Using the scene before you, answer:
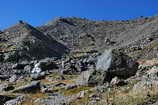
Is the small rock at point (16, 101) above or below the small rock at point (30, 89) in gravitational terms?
below

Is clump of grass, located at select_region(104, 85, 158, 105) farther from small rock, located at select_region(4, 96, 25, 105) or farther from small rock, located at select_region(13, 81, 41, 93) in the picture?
small rock, located at select_region(13, 81, 41, 93)

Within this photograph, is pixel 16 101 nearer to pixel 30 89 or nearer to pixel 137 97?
pixel 30 89

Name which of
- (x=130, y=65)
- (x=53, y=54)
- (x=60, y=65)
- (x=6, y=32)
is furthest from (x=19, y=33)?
(x=130, y=65)

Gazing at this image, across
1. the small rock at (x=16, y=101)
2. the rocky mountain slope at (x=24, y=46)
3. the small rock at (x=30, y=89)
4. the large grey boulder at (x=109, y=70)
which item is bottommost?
the small rock at (x=16, y=101)

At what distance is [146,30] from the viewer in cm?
13512

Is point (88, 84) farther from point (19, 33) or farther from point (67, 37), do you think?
point (67, 37)

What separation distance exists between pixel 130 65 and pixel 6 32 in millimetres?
123967

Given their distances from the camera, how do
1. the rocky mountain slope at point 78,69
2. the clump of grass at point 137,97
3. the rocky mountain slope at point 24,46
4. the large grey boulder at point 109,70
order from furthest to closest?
the rocky mountain slope at point 24,46 → the large grey boulder at point 109,70 → the rocky mountain slope at point 78,69 → the clump of grass at point 137,97

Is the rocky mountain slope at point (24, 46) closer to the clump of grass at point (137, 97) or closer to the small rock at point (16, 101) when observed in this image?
the small rock at point (16, 101)

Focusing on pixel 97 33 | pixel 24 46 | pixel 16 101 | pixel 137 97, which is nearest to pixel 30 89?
pixel 16 101

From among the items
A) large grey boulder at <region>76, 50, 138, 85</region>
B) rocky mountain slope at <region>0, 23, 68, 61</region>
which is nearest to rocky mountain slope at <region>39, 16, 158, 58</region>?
rocky mountain slope at <region>0, 23, 68, 61</region>

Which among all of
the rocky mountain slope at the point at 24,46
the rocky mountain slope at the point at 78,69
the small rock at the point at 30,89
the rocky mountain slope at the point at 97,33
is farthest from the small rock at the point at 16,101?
the rocky mountain slope at the point at 97,33

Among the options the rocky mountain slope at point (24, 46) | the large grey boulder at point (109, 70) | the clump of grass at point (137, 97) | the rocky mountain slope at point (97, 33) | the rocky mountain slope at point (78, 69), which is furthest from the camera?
the rocky mountain slope at point (97, 33)

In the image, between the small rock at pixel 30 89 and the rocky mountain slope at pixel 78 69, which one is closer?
the rocky mountain slope at pixel 78 69
